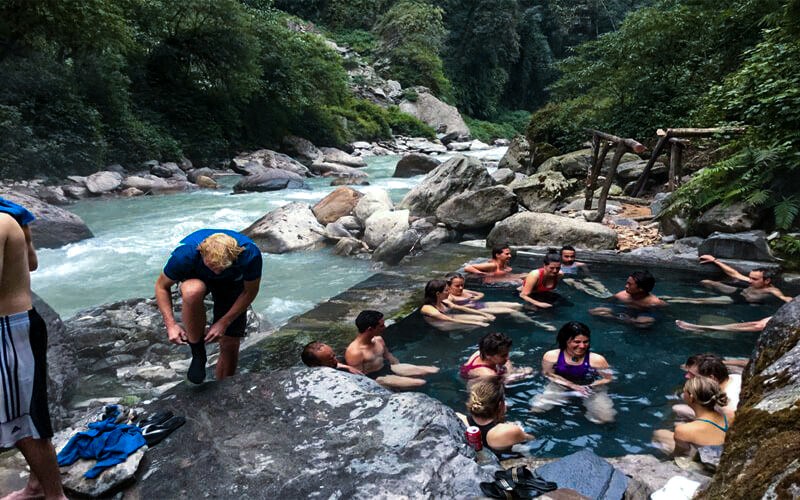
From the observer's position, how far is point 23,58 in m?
16.8

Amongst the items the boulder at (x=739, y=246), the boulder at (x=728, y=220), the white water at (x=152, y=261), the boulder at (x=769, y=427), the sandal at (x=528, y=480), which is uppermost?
the boulder at (x=769, y=427)

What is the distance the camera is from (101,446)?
114 inches

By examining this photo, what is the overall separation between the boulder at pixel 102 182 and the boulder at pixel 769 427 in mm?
16827

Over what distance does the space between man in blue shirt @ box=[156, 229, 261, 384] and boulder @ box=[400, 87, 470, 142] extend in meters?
34.6

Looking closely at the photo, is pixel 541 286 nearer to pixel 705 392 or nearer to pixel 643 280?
pixel 643 280

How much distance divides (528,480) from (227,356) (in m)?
2.06

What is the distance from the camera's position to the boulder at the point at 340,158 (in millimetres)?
24219

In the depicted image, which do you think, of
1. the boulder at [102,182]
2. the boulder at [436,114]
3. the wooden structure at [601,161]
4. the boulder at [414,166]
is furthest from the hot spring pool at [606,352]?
the boulder at [436,114]

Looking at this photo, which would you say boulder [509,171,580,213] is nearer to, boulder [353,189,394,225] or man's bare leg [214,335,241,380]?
boulder [353,189,394,225]

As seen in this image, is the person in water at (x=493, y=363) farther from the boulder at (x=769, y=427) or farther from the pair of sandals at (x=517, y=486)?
the boulder at (x=769, y=427)

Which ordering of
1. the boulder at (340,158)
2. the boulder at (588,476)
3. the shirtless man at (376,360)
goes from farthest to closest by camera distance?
the boulder at (340,158), the shirtless man at (376,360), the boulder at (588,476)

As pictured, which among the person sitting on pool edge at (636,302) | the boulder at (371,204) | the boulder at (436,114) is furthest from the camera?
the boulder at (436,114)

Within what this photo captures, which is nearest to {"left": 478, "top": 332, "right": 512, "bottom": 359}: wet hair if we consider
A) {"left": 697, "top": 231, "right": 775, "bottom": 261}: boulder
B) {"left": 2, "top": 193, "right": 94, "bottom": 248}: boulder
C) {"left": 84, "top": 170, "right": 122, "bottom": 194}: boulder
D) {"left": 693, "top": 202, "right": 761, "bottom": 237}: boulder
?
{"left": 697, "top": 231, "right": 775, "bottom": 261}: boulder

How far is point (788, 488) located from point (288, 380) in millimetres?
2712
